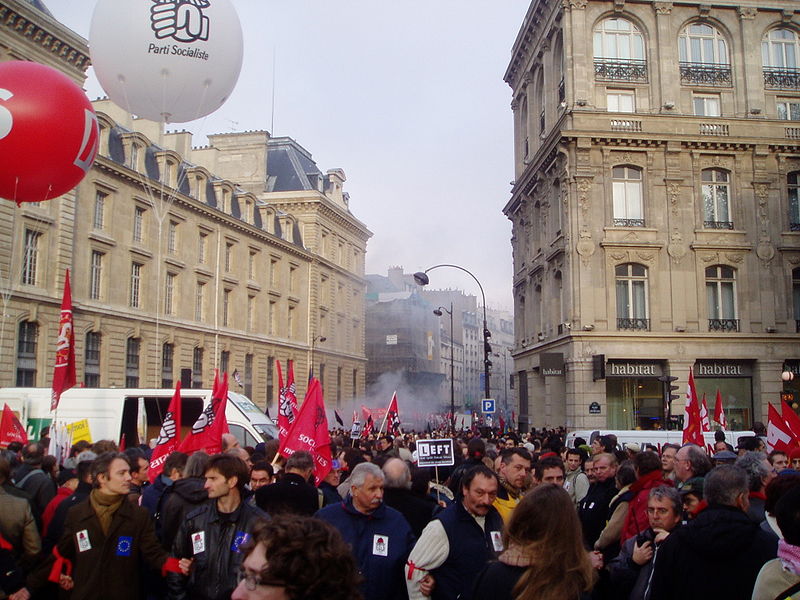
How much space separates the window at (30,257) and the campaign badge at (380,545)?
3000 cm

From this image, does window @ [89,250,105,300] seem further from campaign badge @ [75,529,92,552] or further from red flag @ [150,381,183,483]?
campaign badge @ [75,529,92,552]

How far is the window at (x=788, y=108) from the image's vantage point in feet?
106

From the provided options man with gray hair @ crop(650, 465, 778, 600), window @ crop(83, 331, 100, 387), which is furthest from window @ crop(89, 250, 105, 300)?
man with gray hair @ crop(650, 465, 778, 600)

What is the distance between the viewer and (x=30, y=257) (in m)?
32.0

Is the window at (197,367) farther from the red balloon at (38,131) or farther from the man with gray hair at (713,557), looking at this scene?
the man with gray hair at (713,557)

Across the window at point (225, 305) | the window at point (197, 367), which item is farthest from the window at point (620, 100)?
the window at point (225, 305)

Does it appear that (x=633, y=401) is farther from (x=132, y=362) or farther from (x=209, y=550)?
(x=209, y=550)

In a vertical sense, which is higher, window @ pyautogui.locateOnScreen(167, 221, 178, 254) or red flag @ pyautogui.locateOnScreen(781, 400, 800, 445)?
window @ pyautogui.locateOnScreen(167, 221, 178, 254)

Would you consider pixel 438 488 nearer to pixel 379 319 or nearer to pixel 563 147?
pixel 563 147

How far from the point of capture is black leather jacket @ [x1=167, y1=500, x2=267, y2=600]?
5312 mm

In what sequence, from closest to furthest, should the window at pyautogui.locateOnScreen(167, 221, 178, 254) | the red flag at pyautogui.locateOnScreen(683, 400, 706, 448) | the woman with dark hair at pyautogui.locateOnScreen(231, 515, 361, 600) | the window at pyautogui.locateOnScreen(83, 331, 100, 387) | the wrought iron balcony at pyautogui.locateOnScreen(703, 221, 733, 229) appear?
the woman with dark hair at pyautogui.locateOnScreen(231, 515, 361, 600) → the red flag at pyautogui.locateOnScreen(683, 400, 706, 448) → the wrought iron balcony at pyautogui.locateOnScreen(703, 221, 733, 229) → the window at pyautogui.locateOnScreen(83, 331, 100, 387) → the window at pyautogui.locateOnScreen(167, 221, 178, 254)

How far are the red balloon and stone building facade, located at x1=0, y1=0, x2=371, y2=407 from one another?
9949 mm

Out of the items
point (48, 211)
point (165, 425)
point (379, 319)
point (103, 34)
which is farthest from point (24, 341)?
point (379, 319)

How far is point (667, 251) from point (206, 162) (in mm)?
34739
